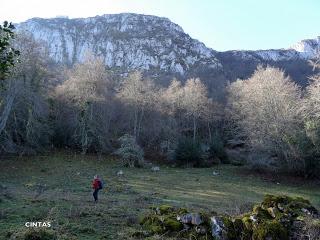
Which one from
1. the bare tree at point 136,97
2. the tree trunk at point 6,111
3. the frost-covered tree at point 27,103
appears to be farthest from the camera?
the bare tree at point 136,97

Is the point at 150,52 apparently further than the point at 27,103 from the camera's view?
Yes

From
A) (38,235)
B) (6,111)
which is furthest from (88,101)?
(38,235)

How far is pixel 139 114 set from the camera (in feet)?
187

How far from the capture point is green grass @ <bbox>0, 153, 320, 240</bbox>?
14.1 metres

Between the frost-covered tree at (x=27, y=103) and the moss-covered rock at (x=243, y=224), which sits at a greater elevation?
the frost-covered tree at (x=27, y=103)

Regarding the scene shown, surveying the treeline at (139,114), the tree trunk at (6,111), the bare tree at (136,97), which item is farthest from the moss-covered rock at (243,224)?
the bare tree at (136,97)

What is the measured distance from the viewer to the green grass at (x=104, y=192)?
1406 centimetres

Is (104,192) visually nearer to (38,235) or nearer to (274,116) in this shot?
(38,235)

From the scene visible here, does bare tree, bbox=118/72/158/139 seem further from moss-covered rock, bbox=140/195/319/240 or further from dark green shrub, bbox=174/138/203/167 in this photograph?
moss-covered rock, bbox=140/195/319/240

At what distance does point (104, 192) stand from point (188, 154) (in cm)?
2188

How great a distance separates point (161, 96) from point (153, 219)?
158 ft

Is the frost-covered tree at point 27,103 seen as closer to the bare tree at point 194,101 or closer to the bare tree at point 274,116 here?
the bare tree at point 274,116

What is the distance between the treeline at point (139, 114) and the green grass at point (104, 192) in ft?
10.4

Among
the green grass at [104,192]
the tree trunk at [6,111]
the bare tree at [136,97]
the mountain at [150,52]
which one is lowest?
the green grass at [104,192]
